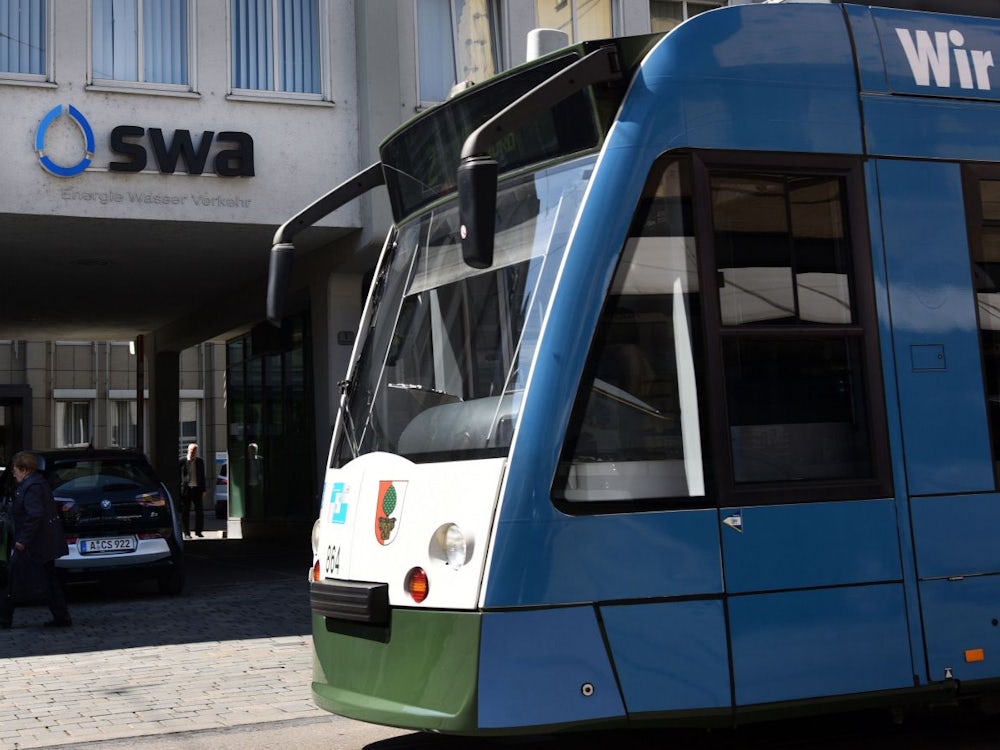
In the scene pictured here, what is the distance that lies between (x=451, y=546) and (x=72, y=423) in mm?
43565

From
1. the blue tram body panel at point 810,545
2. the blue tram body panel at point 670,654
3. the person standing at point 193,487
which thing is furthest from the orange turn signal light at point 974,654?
the person standing at point 193,487

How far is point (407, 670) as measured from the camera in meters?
5.28

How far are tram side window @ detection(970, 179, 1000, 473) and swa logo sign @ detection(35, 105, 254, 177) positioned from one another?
10752 millimetres

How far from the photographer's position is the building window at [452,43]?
16.9 m

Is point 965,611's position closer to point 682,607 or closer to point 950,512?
point 950,512

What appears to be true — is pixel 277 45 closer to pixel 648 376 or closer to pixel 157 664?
pixel 157 664

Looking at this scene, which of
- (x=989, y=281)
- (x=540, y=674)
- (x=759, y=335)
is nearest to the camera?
(x=540, y=674)

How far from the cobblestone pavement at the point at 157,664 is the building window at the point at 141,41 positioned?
594cm

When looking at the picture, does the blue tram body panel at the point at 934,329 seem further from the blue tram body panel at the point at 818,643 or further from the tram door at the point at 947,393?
the blue tram body panel at the point at 818,643

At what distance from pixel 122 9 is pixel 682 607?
12.7m

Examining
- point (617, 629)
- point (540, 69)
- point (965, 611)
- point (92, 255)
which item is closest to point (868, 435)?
point (965, 611)

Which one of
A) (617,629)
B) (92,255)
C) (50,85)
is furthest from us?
(92,255)

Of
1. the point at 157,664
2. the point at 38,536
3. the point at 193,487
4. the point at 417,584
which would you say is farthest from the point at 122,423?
the point at 417,584

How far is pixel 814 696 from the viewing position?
5.30 m
